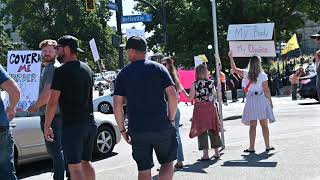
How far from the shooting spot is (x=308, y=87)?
20906mm

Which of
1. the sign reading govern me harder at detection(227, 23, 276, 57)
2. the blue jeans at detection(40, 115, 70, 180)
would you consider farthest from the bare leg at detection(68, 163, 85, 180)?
the sign reading govern me harder at detection(227, 23, 276, 57)

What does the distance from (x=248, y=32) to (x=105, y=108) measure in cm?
1275

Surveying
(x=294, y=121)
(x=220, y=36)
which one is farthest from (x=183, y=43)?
(x=294, y=121)

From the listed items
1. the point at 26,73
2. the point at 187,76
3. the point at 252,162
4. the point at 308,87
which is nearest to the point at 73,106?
the point at 26,73

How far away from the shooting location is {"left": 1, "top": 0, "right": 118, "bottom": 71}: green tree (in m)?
59.1

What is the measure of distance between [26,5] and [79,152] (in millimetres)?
57838

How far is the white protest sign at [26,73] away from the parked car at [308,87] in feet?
48.3

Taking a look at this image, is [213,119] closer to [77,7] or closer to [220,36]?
[220,36]

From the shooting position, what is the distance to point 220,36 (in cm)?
4400

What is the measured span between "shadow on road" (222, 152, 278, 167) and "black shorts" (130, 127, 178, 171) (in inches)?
116

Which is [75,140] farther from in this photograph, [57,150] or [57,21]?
[57,21]

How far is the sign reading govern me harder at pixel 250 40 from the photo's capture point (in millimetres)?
9891

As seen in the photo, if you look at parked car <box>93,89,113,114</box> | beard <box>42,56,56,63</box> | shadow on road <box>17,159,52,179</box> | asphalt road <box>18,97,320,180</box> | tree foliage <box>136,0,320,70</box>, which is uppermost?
tree foliage <box>136,0,320,70</box>

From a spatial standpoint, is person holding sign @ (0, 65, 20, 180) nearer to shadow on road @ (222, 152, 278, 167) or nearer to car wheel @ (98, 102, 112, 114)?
shadow on road @ (222, 152, 278, 167)
